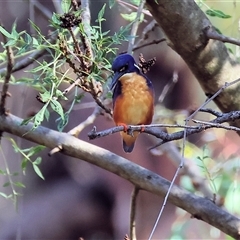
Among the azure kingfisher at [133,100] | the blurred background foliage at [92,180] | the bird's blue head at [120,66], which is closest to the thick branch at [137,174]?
the azure kingfisher at [133,100]

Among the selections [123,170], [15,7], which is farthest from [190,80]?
[123,170]

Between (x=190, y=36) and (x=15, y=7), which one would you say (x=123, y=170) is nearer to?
(x=190, y=36)

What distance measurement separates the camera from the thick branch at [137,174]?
41.4 inches

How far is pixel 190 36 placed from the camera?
100 cm

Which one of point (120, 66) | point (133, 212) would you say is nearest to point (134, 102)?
point (120, 66)

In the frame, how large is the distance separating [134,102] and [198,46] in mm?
159

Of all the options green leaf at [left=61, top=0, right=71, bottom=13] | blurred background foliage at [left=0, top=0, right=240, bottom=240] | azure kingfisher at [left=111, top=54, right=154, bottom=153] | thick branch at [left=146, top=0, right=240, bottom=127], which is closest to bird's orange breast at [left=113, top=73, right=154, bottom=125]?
azure kingfisher at [left=111, top=54, right=154, bottom=153]

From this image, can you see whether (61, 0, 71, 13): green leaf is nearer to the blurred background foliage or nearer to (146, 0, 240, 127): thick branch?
(146, 0, 240, 127): thick branch

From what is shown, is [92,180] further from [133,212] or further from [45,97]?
[45,97]

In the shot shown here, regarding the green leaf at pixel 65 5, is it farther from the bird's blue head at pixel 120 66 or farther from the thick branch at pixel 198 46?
the thick branch at pixel 198 46

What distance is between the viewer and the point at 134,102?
98 cm

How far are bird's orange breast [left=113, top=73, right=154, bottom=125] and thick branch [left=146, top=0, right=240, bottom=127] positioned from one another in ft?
0.35

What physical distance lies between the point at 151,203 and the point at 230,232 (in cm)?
101

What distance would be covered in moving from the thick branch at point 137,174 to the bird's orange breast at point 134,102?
0.14 metres
